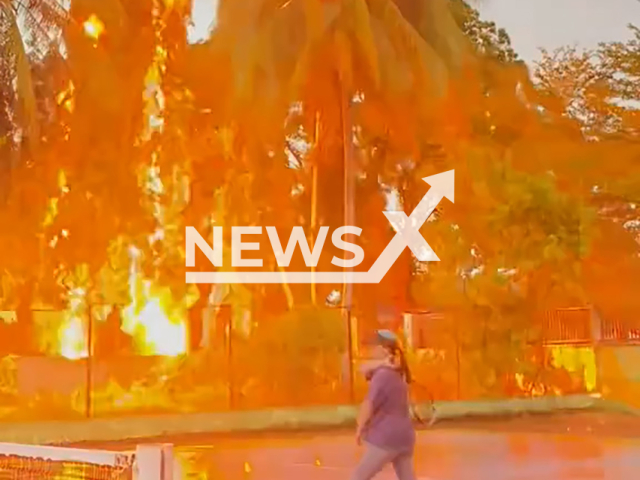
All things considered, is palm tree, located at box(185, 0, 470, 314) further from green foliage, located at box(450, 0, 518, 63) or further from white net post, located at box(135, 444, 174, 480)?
white net post, located at box(135, 444, 174, 480)

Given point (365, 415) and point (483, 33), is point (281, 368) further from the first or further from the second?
point (365, 415)

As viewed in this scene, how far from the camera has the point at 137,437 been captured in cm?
830

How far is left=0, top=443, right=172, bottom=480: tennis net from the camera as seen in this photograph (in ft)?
11.9

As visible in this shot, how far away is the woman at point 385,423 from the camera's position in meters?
4.37

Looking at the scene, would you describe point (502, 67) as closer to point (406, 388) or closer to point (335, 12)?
point (335, 12)

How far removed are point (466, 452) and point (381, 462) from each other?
3136mm

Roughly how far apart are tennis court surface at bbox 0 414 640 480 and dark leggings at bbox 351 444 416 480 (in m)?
1.28

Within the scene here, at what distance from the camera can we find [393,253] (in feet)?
29.7

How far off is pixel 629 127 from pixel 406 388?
6012 millimetres

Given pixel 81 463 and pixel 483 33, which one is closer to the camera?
pixel 81 463

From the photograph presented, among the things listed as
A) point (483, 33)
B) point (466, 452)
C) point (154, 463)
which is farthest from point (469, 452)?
point (154, 463)

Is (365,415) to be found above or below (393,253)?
below

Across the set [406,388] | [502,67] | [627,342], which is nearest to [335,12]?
[502,67]

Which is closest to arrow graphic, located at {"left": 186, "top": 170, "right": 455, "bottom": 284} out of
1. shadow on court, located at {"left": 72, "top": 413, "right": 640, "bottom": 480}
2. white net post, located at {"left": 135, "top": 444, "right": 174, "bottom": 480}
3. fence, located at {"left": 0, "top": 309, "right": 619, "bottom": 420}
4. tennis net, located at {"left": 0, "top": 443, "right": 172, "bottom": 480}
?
fence, located at {"left": 0, "top": 309, "right": 619, "bottom": 420}
